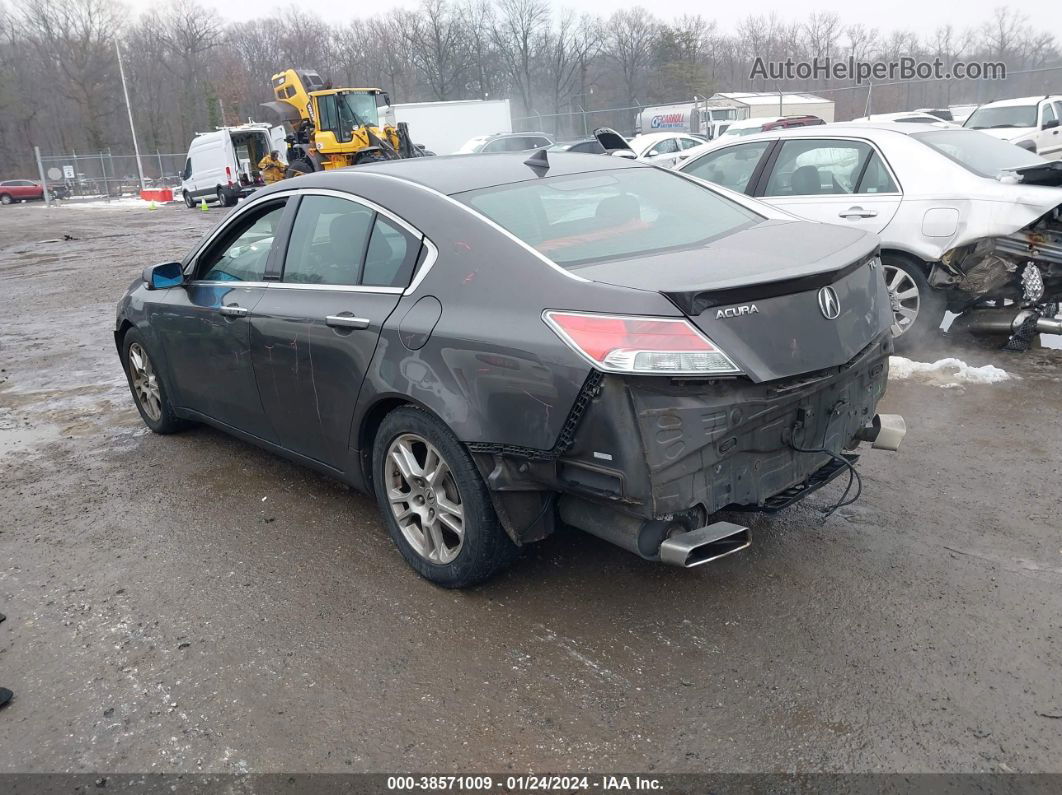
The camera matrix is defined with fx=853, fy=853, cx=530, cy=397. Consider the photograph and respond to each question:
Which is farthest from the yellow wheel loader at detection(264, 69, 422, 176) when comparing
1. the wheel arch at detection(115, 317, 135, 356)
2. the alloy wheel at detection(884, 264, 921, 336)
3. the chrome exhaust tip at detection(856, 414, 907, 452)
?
the chrome exhaust tip at detection(856, 414, 907, 452)

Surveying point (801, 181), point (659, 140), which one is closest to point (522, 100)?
point (659, 140)

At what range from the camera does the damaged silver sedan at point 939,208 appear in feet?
19.5

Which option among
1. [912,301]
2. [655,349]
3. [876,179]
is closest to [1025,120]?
[876,179]

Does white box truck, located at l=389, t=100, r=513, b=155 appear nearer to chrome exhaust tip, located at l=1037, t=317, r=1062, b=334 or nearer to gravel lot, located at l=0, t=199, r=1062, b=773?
chrome exhaust tip, located at l=1037, t=317, r=1062, b=334

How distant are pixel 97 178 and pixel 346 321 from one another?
57.0 metres

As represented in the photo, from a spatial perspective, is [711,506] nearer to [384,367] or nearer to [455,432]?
[455,432]

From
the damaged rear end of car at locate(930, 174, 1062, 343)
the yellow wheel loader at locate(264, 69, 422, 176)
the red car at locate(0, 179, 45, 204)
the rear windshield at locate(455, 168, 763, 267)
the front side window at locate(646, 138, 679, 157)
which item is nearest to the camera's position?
the rear windshield at locate(455, 168, 763, 267)

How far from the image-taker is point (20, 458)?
5.34 metres

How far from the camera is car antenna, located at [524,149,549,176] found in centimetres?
384

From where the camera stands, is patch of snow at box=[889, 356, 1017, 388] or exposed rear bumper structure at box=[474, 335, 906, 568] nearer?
exposed rear bumper structure at box=[474, 335, 906, 568]

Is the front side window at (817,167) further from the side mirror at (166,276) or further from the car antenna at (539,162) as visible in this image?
the side mirror at (166,276)

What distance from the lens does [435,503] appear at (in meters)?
3.36

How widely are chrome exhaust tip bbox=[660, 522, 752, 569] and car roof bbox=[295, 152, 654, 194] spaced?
5.49ft

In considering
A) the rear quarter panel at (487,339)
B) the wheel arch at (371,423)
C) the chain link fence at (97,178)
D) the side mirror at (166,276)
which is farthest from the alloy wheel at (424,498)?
the chain link fence at (97,178)
